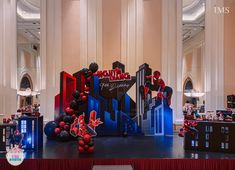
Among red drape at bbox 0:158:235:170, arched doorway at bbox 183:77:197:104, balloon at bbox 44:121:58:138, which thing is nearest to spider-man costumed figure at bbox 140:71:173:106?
balloon at bbox 44:121:58:138

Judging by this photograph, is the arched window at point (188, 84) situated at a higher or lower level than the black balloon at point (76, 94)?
higher

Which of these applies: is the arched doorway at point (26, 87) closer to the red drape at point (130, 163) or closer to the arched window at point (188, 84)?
the arched window at point (188, 84)

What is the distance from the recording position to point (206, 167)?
2914 millimetres

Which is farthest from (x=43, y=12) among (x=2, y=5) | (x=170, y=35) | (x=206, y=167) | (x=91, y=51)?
(x=206, y=167)

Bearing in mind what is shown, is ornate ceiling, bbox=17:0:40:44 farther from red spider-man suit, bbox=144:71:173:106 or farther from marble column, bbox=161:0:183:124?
red spider-man suit, bbox=144:71:173:106

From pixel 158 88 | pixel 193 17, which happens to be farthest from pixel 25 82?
pixel 158 88

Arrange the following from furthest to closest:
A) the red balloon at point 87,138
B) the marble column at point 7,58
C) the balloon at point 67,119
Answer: the marble column at point 7,58
the balloon at point 67,119
the red balloon at point 87,138

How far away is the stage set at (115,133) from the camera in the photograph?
2926mm

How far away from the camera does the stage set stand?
9.60 ft

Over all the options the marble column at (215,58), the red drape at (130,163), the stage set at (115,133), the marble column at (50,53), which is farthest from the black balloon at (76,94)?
the marble column at (215,58)

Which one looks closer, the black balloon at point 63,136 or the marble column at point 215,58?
the black balloon at point 63,136

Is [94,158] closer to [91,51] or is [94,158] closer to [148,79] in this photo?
[148,79]

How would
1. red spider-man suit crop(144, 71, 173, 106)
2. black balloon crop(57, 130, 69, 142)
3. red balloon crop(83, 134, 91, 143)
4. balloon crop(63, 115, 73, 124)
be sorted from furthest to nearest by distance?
red spider-man suit crop(144, 71, 173, 106), balloon crop(63, 115, 73, 124), black balloon crop(57, 130, 69, 142), red balloon crop(83, 134, 91, 143)

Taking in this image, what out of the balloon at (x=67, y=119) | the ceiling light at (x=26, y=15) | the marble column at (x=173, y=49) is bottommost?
the balloon at (x=67, y=119)
